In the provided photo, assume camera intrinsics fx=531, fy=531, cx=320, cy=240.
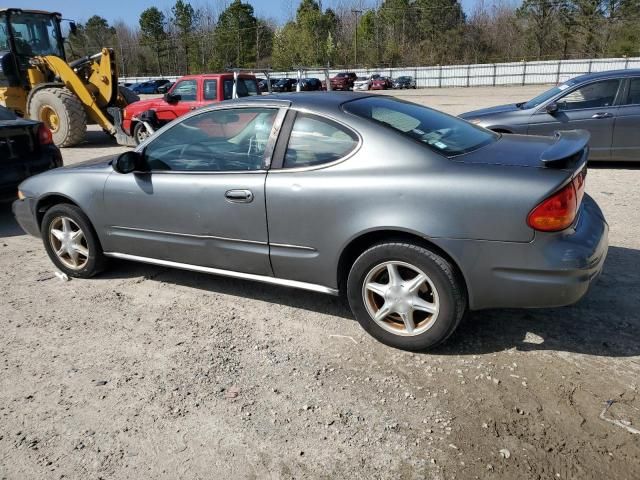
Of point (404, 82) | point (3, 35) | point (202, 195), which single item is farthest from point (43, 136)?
point (404, 82)

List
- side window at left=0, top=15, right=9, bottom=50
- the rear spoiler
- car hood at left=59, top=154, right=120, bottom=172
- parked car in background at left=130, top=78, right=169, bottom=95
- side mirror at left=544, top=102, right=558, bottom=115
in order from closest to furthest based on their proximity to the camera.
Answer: the rear spoiler, car hood at left=59, top=154, right=120, bottom=172, side mirror at left=544, top=102, right=558, bottom=115, side window at left=0, top=15, right=9, bottom=50, parked car in background at left=130, top=78, right=169, bottom=95

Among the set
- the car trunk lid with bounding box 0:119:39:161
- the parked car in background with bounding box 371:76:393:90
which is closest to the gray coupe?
the car trunk lid with bounding box 0:119:39:161

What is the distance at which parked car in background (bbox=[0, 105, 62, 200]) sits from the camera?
6.38 metres

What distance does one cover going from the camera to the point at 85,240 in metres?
4.49

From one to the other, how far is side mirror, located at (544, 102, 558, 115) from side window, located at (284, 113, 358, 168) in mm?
6058

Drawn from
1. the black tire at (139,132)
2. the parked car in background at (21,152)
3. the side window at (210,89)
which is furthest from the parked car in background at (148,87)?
the parked car in background at (21,152)

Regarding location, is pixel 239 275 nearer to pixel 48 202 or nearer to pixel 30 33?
pixel 48 202

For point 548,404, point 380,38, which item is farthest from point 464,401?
point 380,38

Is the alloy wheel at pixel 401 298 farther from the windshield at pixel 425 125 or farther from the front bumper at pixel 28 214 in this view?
the front bumper at pixel 28 214

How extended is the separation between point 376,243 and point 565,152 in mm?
1174

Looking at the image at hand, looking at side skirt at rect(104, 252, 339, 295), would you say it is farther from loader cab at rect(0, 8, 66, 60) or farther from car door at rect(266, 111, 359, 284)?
loader cab at rect(0, 8, 66, 60)

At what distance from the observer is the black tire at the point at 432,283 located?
9.80 ft

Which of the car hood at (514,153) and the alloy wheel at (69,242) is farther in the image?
the alloy wheel at (69,242)

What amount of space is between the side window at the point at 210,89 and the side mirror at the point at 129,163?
23.8ft
